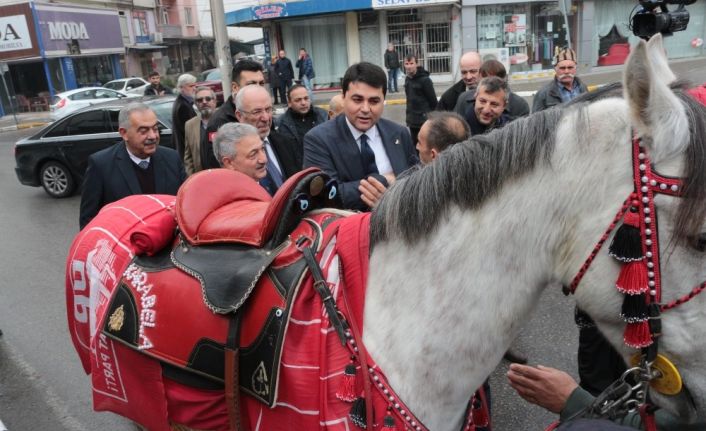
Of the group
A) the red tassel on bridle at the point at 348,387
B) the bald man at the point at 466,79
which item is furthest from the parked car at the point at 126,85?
the red tassel on bridle at the point at 348,387

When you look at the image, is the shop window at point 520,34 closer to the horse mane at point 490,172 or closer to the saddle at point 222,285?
the saddle at point 222,285

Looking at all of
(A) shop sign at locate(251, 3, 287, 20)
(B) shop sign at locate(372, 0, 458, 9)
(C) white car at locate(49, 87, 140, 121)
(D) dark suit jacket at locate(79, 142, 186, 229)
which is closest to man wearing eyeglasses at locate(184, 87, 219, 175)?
(D) dark suit jacket at locate(79, 142, 186, 229)

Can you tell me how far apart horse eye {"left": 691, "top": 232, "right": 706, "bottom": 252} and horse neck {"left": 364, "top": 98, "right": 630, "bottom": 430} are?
0.15m

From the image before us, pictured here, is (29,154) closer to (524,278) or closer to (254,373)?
(254,373)

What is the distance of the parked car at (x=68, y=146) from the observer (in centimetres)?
870

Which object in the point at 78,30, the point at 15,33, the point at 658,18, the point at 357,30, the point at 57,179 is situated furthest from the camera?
the point at 78,30

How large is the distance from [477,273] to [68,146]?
927 centimetres

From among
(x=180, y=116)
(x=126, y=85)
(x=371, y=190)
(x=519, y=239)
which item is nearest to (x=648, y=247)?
(x=519, y=239)

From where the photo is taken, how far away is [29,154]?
9070 mm

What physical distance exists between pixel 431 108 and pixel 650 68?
20.8 ft

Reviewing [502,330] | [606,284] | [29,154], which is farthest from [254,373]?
[29,154]

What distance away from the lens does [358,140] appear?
9.55 ft

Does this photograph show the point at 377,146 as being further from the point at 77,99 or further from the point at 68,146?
the point at 77,99

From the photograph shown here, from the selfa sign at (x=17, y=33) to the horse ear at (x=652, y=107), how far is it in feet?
91.7
